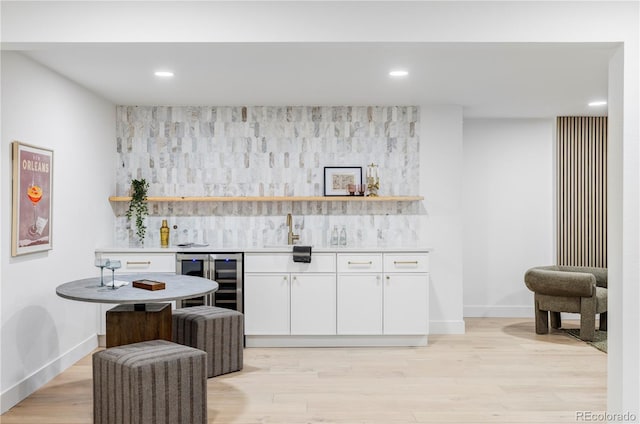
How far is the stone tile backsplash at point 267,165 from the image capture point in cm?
575

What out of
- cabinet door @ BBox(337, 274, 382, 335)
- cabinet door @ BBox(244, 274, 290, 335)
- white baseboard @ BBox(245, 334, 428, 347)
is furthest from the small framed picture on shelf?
white baseboard @ BBox(245, 334, 428, 347)

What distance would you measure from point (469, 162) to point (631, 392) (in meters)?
4.03

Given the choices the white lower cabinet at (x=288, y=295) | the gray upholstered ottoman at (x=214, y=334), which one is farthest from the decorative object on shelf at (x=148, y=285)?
the white lower cabinet at (x=288, y=295)

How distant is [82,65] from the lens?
414 centimetres

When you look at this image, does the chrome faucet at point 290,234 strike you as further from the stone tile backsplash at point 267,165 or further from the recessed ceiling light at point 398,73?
the recessed ceiling light at point 398,73

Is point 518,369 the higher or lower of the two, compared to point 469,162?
lower

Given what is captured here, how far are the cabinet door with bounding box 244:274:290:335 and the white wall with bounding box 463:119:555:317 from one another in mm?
2468

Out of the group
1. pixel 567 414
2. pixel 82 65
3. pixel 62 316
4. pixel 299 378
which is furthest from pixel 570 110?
pixel 62 316

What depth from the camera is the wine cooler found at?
17.0 feet

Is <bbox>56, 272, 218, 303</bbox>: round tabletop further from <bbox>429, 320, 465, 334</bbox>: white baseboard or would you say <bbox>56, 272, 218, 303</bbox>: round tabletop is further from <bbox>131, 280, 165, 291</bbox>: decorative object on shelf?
<bbox>429, 320, 465, 334</bbox>: white baseboard

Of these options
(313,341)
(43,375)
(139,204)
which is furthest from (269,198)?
(43,375)

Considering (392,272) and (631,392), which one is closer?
(631,392)

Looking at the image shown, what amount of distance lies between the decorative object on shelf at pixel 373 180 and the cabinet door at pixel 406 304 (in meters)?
0.92

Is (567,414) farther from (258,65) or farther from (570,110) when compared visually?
(570,110)
